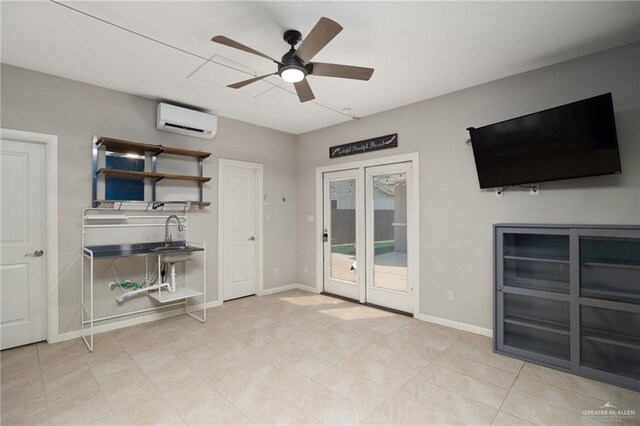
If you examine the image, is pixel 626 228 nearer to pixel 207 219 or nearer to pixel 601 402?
pixel 601 402

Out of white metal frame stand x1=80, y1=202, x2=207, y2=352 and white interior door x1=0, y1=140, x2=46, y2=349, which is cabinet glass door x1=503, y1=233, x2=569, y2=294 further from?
white interior door x1=0, y1=140, x2=46, y2=349

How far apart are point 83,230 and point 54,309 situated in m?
0.87

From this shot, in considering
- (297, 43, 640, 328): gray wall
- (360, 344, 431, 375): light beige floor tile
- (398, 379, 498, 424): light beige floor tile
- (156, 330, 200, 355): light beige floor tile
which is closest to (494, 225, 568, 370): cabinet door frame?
(297, 43, 640, 328): gray wall

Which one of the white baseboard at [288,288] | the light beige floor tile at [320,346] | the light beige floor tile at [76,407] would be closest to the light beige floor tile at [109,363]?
the light beige floor tile at [76,407]

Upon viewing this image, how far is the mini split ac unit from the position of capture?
148 inches

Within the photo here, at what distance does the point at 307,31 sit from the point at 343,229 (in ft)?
10.1

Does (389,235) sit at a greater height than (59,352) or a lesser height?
greater

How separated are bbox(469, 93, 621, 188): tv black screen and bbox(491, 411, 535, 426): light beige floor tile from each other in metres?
2.04

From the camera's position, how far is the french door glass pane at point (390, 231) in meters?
4.21

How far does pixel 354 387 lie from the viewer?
244 centimetres

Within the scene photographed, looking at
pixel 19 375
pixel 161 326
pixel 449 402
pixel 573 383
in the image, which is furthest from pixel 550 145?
pixel 19 375

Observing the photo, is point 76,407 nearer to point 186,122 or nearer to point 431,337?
point 186,122

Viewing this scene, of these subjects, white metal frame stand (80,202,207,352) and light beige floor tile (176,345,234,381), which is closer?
light beige floor tile (176,345,234,381)

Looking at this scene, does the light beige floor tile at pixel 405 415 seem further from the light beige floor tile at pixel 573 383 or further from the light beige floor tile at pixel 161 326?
the light beige floor tile at pixel 161 326
